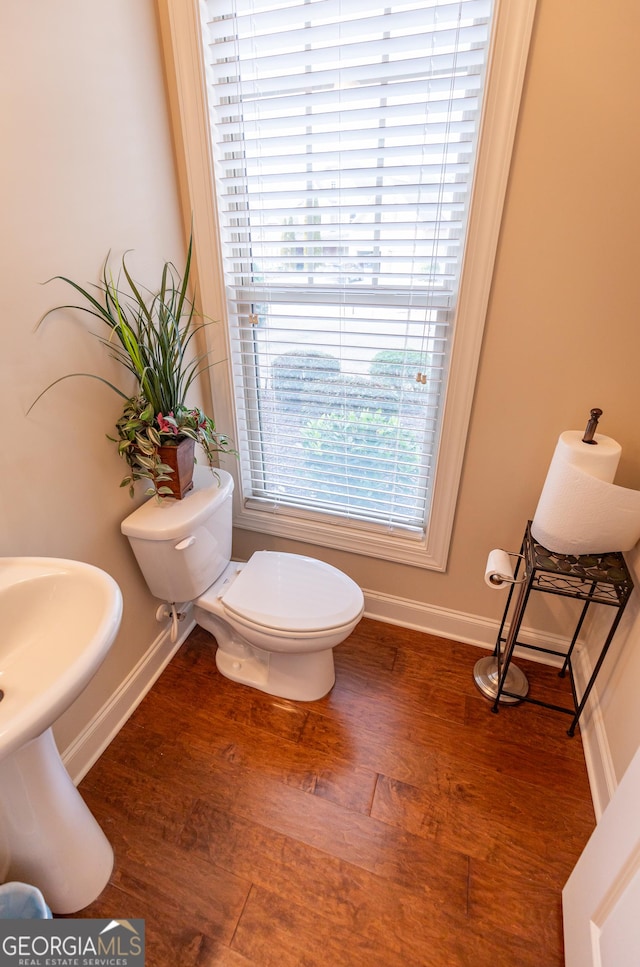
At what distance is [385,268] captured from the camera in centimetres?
136

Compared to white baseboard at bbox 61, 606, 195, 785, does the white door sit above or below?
above

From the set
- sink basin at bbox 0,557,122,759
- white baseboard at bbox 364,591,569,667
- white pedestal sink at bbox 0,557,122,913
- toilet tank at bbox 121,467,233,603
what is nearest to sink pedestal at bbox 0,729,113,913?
white pedestal sink at bbox 0,557,122,913

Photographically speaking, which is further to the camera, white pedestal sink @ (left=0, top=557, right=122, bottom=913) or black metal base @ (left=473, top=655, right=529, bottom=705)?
black metal base @ (left=473, top=655, right=529, bottom=705)

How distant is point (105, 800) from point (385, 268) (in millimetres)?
1758

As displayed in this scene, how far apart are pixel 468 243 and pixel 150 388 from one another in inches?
38.1

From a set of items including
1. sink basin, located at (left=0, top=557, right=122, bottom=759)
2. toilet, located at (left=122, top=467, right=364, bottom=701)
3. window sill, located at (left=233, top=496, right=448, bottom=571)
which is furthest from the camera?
window sill, located at (left=233, top=496, right=448, bottom=571)

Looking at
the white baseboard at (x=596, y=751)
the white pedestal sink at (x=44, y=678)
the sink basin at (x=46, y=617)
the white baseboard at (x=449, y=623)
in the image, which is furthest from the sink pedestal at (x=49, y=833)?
the white baseboard at (x=596, y=751)

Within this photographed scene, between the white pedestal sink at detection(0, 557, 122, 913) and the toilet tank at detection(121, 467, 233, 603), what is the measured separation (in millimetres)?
360

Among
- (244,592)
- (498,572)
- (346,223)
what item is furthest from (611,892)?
(346,223)

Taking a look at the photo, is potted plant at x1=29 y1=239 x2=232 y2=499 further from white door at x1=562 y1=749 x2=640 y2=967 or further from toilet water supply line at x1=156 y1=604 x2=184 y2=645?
white door at x1=562 y1=749 x2=640 y2=967

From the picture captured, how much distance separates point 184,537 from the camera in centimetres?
135

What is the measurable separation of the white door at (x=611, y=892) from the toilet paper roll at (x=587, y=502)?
56 centimetres

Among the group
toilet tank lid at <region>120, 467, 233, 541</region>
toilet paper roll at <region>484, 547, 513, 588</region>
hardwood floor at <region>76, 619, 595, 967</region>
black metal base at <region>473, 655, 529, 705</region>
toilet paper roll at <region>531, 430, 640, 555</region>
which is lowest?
hardwood floor at <region>76, 619, 595, 967</region>

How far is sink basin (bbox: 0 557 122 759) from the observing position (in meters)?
0.88
